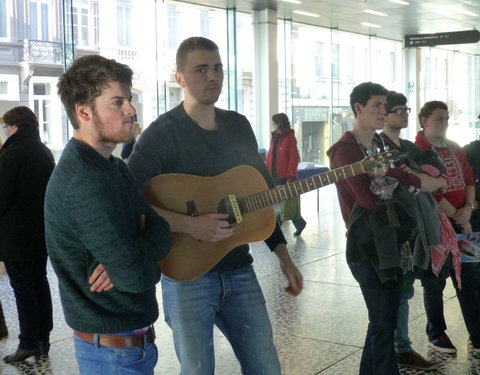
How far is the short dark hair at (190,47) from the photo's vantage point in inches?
117

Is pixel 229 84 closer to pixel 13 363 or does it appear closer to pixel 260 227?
pixel 13 363

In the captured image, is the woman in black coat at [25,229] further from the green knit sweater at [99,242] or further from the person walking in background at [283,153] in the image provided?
the person walking in background at [283,153]

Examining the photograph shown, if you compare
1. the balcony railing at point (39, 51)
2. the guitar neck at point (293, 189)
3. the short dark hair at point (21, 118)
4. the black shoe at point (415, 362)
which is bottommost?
the black shoe at point (415, 362)

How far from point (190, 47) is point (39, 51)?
9.36 meters

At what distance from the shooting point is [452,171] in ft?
15.3

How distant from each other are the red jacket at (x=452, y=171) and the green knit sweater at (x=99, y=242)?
2.84 meters

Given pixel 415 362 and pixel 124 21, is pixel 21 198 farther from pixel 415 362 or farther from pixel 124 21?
pixel 124 21

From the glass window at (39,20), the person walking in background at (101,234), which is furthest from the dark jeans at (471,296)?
the glass window at (39,20)

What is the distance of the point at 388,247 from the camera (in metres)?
3.57

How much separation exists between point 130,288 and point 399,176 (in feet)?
6.07

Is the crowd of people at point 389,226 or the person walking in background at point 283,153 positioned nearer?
the crowd of people at point 389,226

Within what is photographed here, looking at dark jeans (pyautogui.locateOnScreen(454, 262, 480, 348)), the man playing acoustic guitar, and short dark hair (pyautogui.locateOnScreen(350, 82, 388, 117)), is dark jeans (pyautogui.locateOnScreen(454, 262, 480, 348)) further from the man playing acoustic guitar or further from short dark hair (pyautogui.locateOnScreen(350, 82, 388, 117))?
the man playing acoustic guitar

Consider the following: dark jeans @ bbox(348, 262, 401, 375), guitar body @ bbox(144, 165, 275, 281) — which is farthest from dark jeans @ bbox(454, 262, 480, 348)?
guitar body @ bbox(144, 165, 275, 281)

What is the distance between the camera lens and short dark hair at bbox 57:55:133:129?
220 cm
